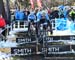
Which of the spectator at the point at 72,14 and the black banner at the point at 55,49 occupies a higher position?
the spectator at the point at 72,14

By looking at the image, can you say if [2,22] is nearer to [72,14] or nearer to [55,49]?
[55,49]

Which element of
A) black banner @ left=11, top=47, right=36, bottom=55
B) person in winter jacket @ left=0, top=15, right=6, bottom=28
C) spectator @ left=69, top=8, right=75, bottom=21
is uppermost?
spectator @ left=69, top=8, right=75, bottom=21

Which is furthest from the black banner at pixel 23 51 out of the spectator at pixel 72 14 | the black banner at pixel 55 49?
the spectator at pixel 72 14

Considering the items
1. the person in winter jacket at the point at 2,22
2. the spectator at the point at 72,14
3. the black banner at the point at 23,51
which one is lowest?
the black banner at the point at 23,51

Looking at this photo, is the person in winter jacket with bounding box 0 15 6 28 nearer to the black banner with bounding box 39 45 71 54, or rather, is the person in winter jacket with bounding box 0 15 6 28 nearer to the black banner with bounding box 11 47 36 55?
the black banner with bounding box 11 47 36 55

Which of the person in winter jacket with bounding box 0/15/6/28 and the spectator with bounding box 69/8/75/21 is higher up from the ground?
the spectator with bounding box 69/8/75/21

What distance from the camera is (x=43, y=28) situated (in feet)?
11.0

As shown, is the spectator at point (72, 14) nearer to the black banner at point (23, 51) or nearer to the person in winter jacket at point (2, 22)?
the black banner at point (23, 51)

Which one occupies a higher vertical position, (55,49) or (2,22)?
(2,22)

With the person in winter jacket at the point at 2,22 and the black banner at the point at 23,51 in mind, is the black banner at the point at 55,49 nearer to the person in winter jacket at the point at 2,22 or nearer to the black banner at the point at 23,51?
the black banner at the point at 23,51

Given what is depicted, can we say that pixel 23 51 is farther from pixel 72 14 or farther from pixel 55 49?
pixel 72 14

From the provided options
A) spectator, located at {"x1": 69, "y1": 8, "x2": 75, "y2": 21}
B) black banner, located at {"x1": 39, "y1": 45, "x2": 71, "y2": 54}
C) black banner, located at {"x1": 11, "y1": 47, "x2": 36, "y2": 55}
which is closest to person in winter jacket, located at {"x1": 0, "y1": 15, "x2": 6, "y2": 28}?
black banner, located at {"x1": 11, "y1": 47, "x2": 36, "y2": 55}

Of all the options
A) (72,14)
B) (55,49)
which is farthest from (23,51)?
(72,14)

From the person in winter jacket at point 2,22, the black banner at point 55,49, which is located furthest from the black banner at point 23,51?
the person in winter jacket at point 2,22
